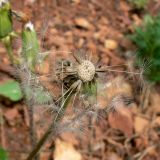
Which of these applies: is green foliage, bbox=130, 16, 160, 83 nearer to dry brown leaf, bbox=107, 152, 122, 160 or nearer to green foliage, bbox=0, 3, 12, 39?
dry brown leaf, bbox=107, 152, 122, 160

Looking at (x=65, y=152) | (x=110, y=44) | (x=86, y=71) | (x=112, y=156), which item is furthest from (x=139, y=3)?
(x=86, y=71)

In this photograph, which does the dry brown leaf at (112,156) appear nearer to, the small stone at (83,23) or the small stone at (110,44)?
the small stone at (110,44)

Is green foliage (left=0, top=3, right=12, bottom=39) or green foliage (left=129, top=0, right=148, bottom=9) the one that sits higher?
green foliage (left=129, top=0, right=148, bottom=9)

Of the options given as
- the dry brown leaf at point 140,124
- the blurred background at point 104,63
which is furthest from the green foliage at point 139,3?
the dry brown leaf at point 140,124

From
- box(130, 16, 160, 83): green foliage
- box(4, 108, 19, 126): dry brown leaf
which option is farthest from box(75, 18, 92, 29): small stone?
box(4, 108, 19, 126): dry brown leaf

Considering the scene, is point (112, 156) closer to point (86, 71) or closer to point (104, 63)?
point (104, 63)

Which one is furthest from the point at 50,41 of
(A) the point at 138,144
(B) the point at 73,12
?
(A) the point at 138,144
